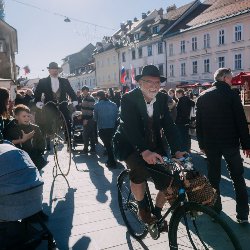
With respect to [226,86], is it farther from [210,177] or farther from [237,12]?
[237,12]

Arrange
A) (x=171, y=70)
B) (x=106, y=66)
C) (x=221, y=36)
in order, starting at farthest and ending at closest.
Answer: (x=106, y=66) → (x=171, y=70) → (x=221, y=36)

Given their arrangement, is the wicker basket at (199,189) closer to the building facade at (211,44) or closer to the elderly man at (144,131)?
the elderly man at (144,131)

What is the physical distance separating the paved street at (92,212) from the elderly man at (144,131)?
67 centimetres

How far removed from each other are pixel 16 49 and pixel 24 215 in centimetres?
4652

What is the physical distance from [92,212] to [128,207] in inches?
44.9

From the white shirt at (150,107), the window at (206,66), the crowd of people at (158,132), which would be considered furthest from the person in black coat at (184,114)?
the window at (206,66)

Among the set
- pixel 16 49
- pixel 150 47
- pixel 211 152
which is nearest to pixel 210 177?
pixel 211 152

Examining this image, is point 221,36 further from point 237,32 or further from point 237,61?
point 237,61

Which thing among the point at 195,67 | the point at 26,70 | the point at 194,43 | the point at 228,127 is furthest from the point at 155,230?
the point at 26,70

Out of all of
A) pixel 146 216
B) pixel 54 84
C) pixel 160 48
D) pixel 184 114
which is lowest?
pixel 146 216

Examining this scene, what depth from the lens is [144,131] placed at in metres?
3.91

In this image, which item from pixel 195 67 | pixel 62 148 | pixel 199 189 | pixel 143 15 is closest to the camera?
pixel 199 189

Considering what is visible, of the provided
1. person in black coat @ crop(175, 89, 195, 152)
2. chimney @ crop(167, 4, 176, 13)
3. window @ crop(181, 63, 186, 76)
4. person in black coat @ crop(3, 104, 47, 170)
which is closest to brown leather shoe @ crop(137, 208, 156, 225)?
→ person in black coat @ crop(3, 104, 47, 170)

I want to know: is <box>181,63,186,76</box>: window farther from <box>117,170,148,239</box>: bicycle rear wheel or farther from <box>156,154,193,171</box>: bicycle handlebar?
<box>156,154,193,171</box>: bicycle handlebar
